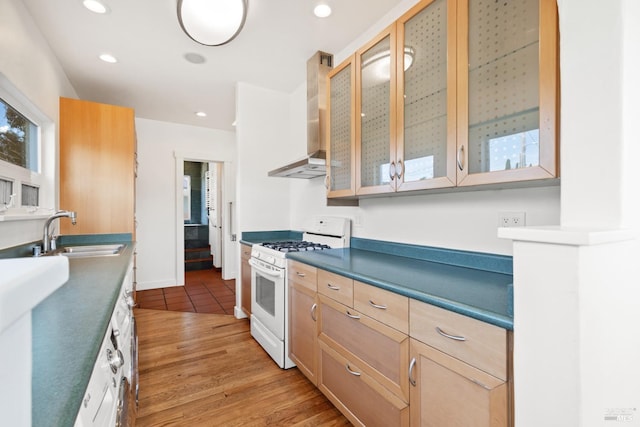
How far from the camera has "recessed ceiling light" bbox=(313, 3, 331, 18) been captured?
2.03 metres

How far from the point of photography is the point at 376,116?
187 cm

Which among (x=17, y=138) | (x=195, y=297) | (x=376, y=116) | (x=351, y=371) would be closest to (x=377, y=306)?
(x=351, y=371)

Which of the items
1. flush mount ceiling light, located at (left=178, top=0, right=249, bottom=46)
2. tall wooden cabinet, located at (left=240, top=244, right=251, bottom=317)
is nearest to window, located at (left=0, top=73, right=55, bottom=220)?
flush mount ceiling light, located at (left=178, top=0, right=249, bottom=46)

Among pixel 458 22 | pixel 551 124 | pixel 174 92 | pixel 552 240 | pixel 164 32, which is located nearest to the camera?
pixel 552 240

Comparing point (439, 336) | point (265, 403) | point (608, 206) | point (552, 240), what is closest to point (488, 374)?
point (439, 336)

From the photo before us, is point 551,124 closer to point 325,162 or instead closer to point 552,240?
point 552,240

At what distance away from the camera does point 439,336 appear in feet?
3.56

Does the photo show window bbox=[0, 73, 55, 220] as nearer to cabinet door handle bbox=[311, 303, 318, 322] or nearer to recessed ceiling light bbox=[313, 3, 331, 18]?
cabinet door handle bbox=[311, 303, 318, 322]

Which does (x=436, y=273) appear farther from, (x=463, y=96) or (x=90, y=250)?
(x=90, y=250)

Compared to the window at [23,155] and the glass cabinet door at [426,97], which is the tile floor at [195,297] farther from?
the glass cabinet door at [426,97]

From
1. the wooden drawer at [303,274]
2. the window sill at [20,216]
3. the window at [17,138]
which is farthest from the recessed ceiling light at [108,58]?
the wooden drawer at [303,274]

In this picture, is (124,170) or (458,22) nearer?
(458,22)

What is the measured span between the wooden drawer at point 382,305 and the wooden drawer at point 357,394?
31 cm

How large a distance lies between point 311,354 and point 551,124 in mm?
1731
